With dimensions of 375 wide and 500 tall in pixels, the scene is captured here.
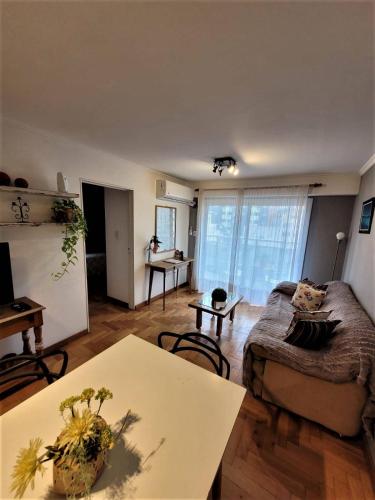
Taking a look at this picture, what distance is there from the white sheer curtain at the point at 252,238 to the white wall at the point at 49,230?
1.83 meters

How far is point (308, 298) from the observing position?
270cm

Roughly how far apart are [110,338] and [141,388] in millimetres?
1842

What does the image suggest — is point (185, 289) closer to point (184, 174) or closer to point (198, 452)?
point (184, 174)

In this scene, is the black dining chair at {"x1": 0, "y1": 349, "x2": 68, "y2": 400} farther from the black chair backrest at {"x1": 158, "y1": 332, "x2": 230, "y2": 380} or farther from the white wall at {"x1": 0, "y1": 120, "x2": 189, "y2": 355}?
the white wall at {"x1": 0, "y1": 120, "x2": 189, "y2": 355}

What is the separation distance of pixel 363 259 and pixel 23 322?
3.52 metres

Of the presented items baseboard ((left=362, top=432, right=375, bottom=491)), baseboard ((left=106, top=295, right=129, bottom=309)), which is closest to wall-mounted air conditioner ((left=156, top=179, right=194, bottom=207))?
baseboard ((left=106, top=295, right=129, bottom=309))

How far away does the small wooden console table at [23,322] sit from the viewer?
5.54ft

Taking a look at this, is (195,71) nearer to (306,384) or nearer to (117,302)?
(306,384)

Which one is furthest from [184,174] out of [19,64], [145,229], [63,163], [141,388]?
[141,388]

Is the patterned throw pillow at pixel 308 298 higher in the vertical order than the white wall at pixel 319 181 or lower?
lower

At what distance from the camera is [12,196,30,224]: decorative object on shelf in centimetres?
189

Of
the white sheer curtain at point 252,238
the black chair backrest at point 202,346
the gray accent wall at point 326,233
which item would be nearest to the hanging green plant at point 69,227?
the black chair backrest at point 202,346

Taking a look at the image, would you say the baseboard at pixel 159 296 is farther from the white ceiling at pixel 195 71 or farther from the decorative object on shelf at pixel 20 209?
the white ceiling at pixel 195 71

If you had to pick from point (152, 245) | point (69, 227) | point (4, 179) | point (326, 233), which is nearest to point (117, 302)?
point (152, 245)
